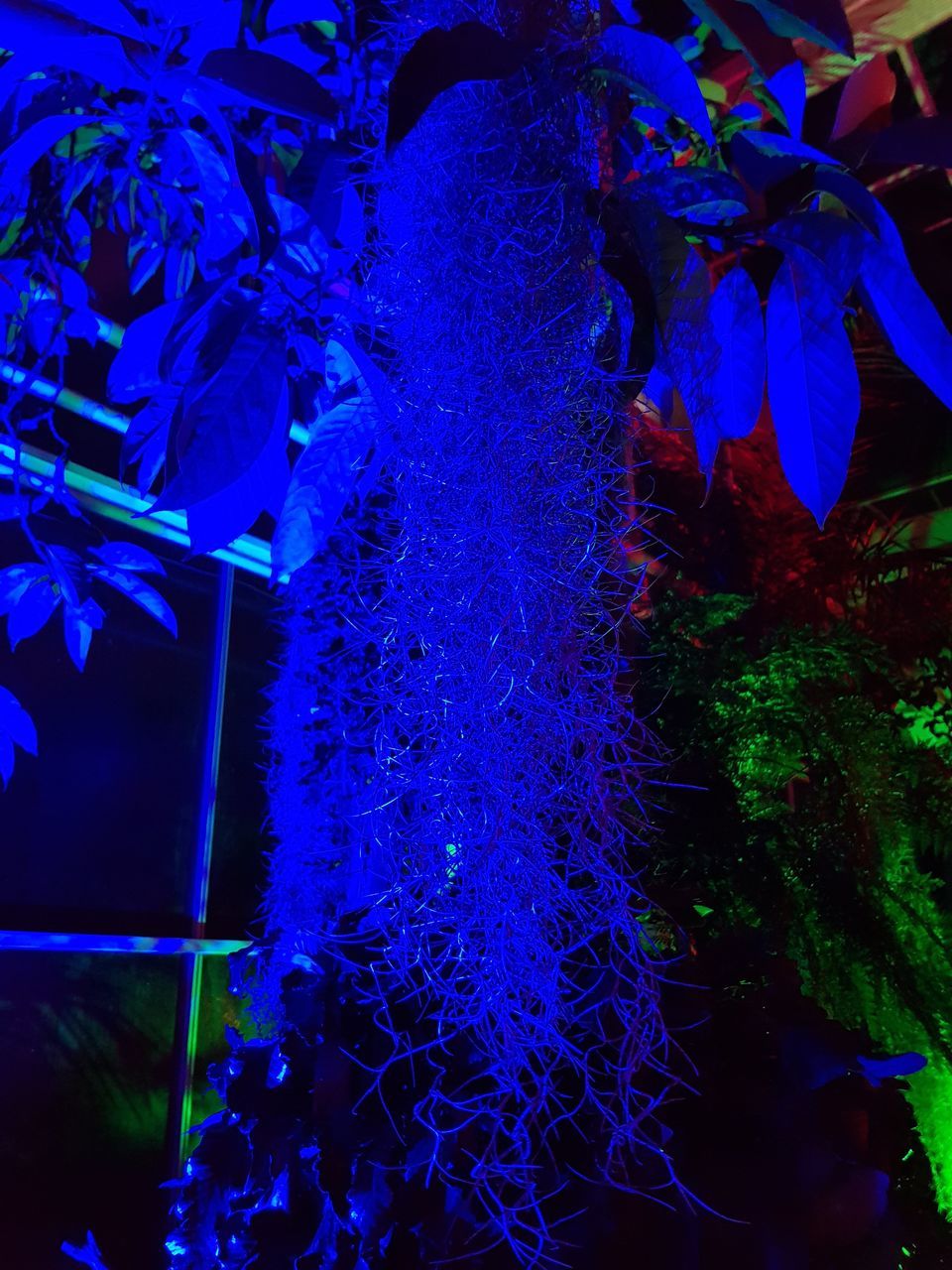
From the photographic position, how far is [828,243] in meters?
0.48

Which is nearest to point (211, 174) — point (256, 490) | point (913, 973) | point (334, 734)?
point (256, 490)

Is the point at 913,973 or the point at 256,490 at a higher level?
the point at 256,490

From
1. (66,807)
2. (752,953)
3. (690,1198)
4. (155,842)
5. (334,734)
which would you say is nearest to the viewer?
(690,1198)

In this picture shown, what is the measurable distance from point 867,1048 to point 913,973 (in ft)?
0.69

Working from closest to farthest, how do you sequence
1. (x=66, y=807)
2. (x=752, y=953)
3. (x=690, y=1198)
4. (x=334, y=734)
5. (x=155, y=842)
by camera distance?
1. (x=690, y=1198)
2. (x=752, y=953)
3. (x=334, y=734)
4. (x=66, y=807)
5. (x=155, y=842)

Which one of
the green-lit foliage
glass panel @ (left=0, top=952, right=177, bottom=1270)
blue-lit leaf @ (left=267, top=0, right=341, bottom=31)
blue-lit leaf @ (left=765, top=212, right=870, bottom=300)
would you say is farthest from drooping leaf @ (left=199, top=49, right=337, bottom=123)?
glass panel @ (left=0, top=952, right=177, bottom=1270)

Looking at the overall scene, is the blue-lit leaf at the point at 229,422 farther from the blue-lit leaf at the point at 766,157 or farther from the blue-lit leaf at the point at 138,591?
the blue-lit leaf at the point at 138,591

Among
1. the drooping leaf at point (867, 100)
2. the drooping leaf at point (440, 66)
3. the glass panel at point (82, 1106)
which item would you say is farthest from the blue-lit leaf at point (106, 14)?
the glass panel at point (82, 1106)

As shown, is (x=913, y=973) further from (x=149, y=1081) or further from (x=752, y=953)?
(x=149, y=1081)

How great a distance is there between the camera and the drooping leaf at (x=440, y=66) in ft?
1.19

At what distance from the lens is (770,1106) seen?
50 centimetres

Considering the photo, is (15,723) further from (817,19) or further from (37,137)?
(817,19)

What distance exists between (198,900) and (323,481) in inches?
36.2

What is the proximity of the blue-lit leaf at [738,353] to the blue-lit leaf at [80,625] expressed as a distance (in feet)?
1.86
